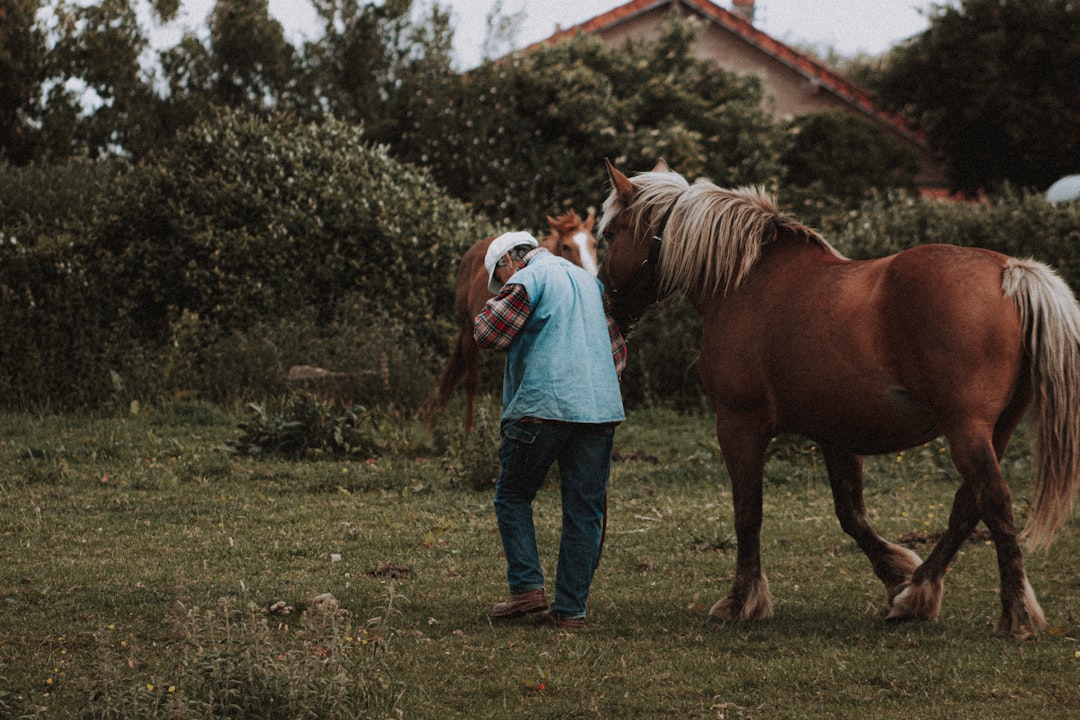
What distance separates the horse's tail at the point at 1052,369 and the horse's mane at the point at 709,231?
1134 mm

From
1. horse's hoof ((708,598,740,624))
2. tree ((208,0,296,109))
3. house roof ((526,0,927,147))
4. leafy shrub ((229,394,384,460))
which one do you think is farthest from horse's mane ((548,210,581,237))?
house roof ((526,0,927,147))

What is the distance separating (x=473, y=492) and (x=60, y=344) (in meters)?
5.95

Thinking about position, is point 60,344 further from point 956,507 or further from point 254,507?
point 956,507

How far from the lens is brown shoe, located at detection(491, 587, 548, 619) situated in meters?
5.35

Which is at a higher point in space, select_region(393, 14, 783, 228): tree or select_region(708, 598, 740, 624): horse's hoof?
select_region(393, 14, 783, 228): tree

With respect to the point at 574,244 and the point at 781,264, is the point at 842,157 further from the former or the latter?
the point at 781,264

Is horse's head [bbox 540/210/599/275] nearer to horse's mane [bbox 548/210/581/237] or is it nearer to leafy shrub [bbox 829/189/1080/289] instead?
horse's mane [bbox 548/210/581/237]

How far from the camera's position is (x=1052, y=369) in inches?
184

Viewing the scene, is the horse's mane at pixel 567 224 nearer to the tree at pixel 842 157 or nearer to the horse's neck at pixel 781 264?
the horse's neck at pixel 781 264

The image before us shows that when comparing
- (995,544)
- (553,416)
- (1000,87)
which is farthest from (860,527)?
(1000,87)

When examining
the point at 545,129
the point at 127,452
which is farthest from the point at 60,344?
the point at 545,129

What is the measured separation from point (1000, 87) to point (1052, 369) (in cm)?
2047

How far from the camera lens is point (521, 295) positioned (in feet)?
17.3

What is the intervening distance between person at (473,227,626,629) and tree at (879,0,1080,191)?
1983cm
